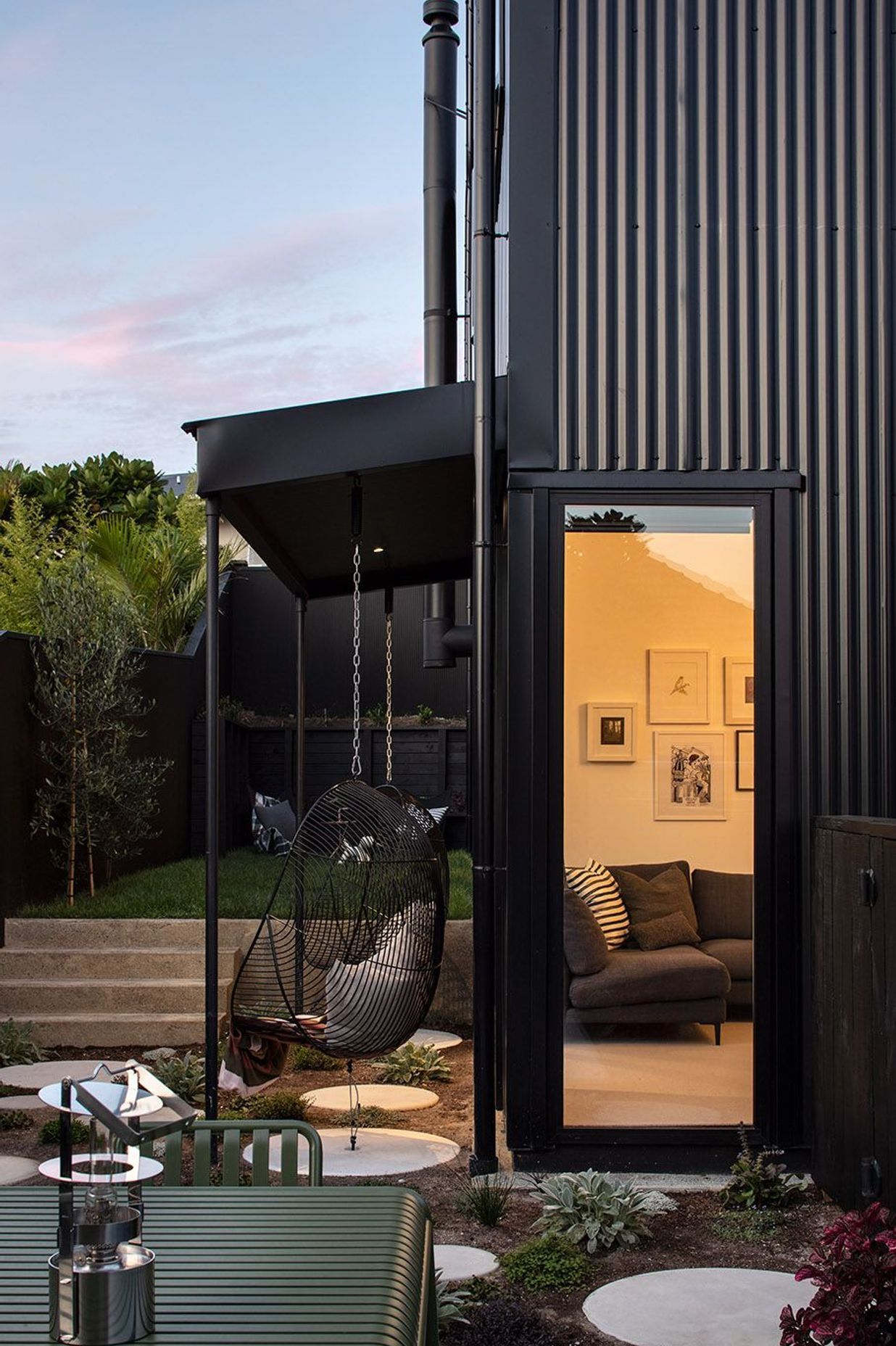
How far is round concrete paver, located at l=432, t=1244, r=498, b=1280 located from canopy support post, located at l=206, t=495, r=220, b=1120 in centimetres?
146

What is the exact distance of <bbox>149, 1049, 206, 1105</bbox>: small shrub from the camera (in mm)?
5723

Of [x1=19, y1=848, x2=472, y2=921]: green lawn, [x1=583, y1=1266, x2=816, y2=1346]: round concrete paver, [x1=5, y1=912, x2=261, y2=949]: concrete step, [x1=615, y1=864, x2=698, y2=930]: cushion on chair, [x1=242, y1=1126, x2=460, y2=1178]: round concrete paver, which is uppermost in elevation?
[x1=615, y1=864, x2=698, y2=930]: cushion on chair

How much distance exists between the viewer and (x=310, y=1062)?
22.0 feet

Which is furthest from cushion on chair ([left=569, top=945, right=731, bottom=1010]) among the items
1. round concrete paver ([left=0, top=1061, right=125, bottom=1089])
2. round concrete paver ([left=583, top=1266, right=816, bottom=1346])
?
round concrete paver ([left=0, top=1061, right=125, bottom=1089])

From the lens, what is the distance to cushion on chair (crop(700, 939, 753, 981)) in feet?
15.9

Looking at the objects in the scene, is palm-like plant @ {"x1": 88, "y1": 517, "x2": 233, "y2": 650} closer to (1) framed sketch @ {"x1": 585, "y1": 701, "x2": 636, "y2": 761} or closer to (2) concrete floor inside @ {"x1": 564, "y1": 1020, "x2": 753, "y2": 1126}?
(1) framed sketch @ {"x1": 585, "y1": 701, "x2": 636, "y2": 761}

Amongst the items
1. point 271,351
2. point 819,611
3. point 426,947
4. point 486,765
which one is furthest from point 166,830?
point 271,351

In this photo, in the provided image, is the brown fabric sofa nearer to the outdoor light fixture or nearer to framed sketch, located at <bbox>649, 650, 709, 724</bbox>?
framed sketch, located at <bbox>649, 650, 709, 724</bbox>

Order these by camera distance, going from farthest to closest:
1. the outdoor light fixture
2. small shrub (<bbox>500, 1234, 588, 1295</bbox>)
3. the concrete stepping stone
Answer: the concrete stepping stone, small shrub (<bbox>500, 1234, 588, 1295</bbox>), the outdoor light fixture

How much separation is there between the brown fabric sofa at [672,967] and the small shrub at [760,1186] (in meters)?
0.49

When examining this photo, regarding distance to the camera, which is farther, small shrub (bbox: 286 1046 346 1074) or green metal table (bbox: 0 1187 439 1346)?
small shrub (bbox: 286 1046 346 1074)

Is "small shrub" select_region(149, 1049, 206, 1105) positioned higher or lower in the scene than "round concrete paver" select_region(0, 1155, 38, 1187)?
higher

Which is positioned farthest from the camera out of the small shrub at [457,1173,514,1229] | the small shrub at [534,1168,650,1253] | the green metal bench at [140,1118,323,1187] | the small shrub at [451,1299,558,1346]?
the small shrub at [457,1173,514,1229]

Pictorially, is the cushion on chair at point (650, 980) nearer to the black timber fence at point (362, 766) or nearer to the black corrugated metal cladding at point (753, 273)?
the black corrugated metal cladding at point (753, 273)
